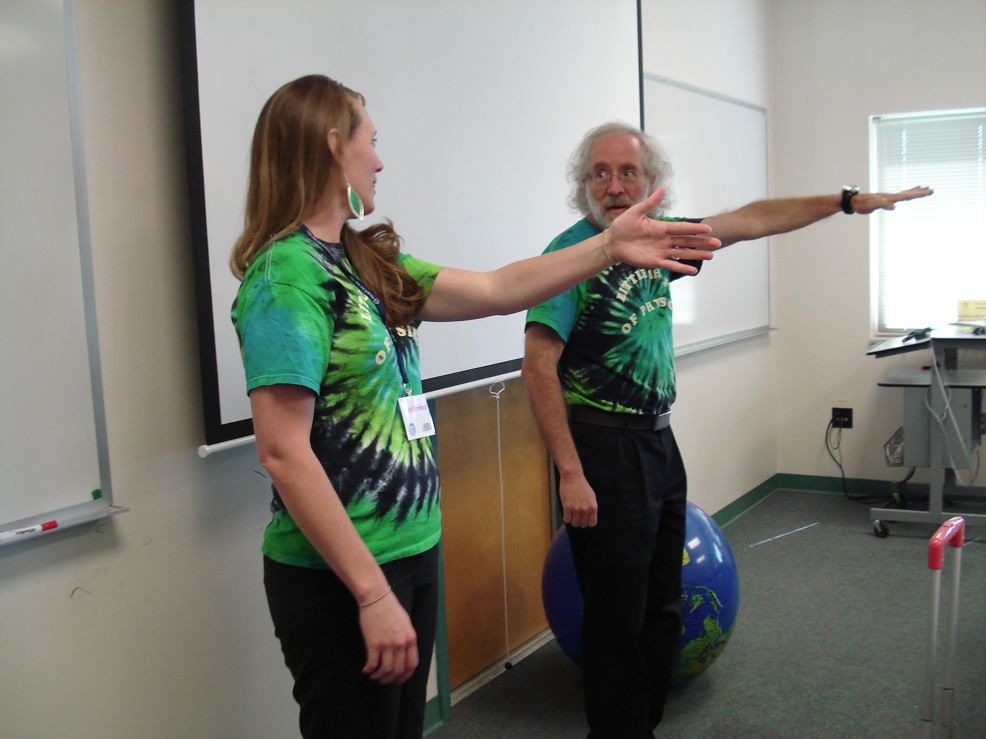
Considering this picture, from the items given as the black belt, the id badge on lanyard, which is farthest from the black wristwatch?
the id badge on lanyard

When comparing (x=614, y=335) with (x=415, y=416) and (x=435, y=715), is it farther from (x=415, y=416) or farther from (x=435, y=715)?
(x=435, y=715)

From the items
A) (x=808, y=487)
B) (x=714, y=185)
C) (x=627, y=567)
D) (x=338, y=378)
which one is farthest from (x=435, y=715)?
(x=808, y=487)

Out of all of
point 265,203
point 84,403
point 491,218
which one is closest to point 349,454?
point 265,203

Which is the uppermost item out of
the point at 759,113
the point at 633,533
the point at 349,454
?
the point at 759,113

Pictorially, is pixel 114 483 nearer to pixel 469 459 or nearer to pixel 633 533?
pixel 633 533

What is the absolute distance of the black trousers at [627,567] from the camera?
1.85m

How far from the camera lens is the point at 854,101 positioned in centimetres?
462

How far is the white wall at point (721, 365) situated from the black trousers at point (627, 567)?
5.72ft

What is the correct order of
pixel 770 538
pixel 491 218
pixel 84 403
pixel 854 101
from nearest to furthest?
1. pixel 84 403
2. pixel 491 218
3. pixel 770 538
4. pixel 854 101

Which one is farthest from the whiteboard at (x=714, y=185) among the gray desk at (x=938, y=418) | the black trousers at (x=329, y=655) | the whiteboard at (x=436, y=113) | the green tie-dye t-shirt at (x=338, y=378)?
the black trousers at (x=329, y=655)

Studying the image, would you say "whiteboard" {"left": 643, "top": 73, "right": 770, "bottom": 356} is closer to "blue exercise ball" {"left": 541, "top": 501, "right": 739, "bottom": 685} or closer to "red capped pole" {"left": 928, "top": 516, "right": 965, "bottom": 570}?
"blue exercise ball" {"left": 541, "top": 501, "right": 739, "bottom": 685}

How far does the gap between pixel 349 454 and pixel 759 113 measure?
4.10 metres

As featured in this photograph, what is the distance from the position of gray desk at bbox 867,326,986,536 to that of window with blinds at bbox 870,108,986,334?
21.1 inches

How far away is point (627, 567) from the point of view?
185 cm
